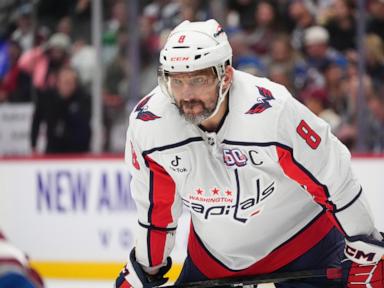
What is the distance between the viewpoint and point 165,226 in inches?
121

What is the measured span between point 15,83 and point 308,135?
14.8 feet

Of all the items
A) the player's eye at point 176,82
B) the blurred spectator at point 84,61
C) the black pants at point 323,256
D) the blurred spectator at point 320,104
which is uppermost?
the player's eye at point 176,82

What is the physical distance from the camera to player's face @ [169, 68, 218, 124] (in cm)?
279

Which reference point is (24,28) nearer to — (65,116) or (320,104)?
(65,116)

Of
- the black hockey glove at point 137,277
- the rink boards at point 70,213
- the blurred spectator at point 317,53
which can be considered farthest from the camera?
the blurred spectator at point 317,53

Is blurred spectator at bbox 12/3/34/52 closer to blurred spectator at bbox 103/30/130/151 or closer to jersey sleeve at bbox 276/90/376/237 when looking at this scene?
blurred spectator at bbox 103/30/130/151

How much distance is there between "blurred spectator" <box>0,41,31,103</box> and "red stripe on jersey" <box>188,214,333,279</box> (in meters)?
4.06

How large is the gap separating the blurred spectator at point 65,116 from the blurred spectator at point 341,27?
1.70 metres

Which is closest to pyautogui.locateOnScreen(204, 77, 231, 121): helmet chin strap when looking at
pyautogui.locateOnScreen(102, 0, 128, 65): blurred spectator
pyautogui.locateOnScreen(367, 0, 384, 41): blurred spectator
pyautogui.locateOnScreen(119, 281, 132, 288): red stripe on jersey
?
pyautogui.locateOnScreen(119, 281, 132, 288): red stripe on jersey

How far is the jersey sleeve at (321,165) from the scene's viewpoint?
278cm

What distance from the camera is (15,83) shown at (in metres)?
6.99

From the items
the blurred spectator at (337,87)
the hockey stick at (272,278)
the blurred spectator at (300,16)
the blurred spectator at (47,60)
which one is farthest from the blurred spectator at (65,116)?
the hockey stick at (272,278)

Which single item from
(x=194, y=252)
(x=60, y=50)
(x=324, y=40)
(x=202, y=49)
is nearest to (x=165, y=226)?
(x=194, y=252)

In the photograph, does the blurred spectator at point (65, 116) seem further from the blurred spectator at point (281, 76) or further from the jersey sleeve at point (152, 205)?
the jersey sleeve at point (152, 205)
